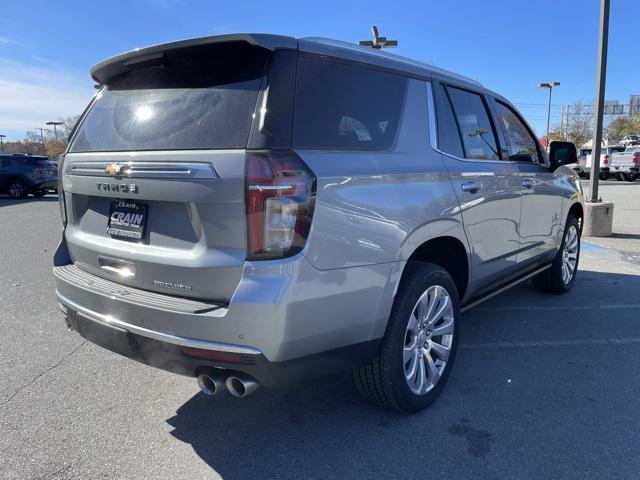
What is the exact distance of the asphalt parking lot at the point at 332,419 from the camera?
99.8 inches

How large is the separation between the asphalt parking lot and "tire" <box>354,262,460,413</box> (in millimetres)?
167

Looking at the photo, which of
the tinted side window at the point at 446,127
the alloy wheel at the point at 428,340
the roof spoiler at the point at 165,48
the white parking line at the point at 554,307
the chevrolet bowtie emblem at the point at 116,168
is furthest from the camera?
the white parking line at the point at 554,307

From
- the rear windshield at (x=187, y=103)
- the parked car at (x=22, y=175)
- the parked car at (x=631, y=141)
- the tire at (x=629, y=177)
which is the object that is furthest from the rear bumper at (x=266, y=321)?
the parked car at (x=631, y=141)

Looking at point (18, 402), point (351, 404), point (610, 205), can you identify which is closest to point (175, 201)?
point (351, 404)

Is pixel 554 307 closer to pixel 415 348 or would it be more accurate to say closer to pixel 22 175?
pixel 415 348

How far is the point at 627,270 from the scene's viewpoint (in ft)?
22.1

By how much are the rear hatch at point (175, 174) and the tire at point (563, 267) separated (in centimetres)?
400

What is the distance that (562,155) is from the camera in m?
4.78

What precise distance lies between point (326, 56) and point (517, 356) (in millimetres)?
2689

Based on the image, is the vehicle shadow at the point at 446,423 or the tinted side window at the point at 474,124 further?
the tinted side window at the point at 474,124

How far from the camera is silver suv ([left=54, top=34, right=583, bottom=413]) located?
217cm

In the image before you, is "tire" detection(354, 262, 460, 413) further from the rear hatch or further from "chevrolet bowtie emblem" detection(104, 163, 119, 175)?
"chevrolet bowtie emblem" detection(104, 163, 119, 175)

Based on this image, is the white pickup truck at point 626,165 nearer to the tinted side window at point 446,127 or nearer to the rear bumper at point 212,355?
the tinted side window at point 446,127

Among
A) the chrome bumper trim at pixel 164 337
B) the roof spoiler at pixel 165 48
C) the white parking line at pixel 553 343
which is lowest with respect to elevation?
the white parking line at pixel 553 343
